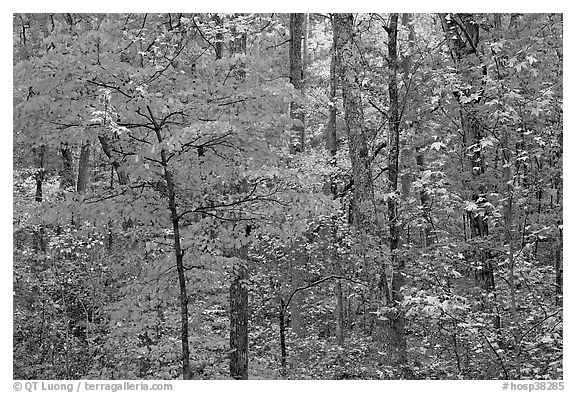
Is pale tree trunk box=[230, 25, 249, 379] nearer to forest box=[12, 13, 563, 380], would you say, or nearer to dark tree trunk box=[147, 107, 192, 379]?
forest box=[12, 13, 563, 380]

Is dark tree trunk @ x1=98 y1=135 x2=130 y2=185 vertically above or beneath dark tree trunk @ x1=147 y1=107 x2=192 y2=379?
above

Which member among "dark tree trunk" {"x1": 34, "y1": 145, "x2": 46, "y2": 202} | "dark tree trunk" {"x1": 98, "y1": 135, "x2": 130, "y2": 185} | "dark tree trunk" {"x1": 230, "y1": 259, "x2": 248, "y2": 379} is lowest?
"dark tree trunk" {"x1": 230, "y1": 259, "x2": 248, "y2": 379}

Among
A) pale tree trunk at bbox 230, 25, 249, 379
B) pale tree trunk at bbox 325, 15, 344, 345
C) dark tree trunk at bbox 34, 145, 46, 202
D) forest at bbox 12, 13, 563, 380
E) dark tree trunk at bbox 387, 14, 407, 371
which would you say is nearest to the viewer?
forest at bbox 12, 13, 563, 380

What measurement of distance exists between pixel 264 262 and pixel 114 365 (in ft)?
11.6

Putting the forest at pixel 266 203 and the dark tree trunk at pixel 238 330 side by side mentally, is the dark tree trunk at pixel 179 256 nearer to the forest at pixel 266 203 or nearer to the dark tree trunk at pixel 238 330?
the forest at pixel 266 203

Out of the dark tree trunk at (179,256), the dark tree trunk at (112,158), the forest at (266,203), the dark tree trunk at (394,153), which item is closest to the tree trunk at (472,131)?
the forest at (266,203)

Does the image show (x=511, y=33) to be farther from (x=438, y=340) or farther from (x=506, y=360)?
(x=438, y=340)

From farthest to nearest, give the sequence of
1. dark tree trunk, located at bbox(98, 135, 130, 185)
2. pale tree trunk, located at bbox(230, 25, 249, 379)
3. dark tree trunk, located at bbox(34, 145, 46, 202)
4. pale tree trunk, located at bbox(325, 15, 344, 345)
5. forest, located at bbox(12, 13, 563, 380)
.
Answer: dark tree trunk, located at bbox(34, 145, 46, 202), pale tree trunk, located at bbox(325, 15, 344, 345), pale tree trunk, located at bbox(230, 25, 249, 379), dark tree trunk, located at bbox(98, 135, 130, 185), forest, located at bbox(12, 13, 563, 380)

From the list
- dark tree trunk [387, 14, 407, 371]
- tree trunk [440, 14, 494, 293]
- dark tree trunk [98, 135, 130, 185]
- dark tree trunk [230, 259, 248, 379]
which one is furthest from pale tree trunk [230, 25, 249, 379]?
tree trunk [440, 14, 494, 293]

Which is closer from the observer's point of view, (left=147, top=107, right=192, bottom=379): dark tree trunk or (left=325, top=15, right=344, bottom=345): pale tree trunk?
(left=147, top=107, right=192, bottom=379): dark tree trunk

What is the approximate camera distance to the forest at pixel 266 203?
6.03m

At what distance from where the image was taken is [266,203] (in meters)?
6.69

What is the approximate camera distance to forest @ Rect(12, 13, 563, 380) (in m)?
6.03

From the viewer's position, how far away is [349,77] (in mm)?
7047
